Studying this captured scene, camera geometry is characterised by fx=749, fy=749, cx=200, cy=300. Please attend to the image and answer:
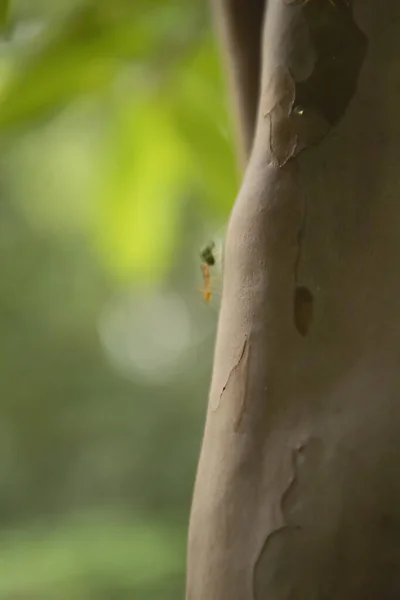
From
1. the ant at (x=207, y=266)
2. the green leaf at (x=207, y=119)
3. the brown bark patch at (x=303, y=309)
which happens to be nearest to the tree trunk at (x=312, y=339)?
the brown bark patch at (x=303, y=309)

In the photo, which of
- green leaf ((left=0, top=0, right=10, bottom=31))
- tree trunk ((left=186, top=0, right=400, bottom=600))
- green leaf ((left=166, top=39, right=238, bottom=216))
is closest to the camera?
tree trunk ((left=186, top=0, right=400, bottom=600))

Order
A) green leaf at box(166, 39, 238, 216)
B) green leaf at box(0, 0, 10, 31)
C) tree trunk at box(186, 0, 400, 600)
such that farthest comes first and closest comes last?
green leaf at box(166, 39, 238, 216) < green leaf at box(0, 0, 10, 31) < tree trunk at box(186, 0, 400, 600)

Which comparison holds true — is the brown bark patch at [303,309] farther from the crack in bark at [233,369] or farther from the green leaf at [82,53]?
the green leaf at [82,53]

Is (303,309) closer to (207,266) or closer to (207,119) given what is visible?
(207,266)

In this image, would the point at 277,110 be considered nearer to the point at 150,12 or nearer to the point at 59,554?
the point at 150,12

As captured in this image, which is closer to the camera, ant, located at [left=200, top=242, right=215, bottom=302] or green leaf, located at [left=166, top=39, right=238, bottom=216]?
ant, located at [left=200, top=242, right=215, bottom=302]

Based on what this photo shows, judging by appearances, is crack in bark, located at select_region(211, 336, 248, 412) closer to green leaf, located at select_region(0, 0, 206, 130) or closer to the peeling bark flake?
the peeling bark flake

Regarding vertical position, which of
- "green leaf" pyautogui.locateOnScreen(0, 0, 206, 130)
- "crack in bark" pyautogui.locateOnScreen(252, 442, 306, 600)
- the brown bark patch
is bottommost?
"crack in bark" pyautogui.locateOnScreen(252, 442, 306, 600)

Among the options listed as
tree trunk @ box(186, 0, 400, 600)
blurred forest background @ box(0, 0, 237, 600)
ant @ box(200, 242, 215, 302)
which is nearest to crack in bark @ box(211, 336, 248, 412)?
tree trunk @ box(186, 0, 400, 600)
